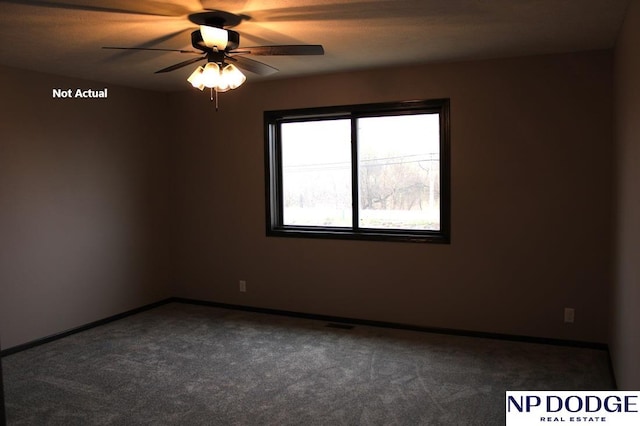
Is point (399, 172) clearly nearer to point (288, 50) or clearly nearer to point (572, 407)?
point (288, 50)

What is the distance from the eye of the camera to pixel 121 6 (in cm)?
282

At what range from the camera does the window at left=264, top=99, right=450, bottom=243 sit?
4.65 m

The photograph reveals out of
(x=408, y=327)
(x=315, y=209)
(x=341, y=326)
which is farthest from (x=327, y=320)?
(x=315, y=209)

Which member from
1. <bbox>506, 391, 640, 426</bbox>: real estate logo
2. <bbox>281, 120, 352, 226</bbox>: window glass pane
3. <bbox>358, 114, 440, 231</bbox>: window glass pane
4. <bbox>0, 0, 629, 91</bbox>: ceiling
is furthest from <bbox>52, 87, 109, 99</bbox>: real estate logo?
<bbox>506, 391, 640, 426</bbox>: real estate logo

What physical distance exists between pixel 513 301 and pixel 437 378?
3.83 feet

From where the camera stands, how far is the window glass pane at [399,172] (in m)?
4.66

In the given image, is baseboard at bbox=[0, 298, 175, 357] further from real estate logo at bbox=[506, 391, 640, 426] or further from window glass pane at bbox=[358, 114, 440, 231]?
real estate logo at bbox=[506, 391, 640, 426]

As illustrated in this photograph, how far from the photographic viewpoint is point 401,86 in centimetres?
463

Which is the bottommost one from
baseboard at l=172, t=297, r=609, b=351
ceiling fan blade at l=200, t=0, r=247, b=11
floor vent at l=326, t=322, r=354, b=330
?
floor vent at l=326, t=322, r=354, b=330

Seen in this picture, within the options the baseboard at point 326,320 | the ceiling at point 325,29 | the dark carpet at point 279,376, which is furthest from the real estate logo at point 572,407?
the ceiling at point 325,29

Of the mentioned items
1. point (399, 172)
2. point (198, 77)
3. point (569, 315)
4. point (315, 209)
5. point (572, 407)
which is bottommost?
point (572, 407)

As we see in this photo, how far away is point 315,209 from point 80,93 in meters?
2.41

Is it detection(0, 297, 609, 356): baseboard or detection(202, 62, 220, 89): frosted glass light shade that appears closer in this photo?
detection(202, 62, 220, 89): frosted glass light shade

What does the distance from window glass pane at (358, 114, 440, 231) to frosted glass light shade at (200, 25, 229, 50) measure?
2.06m
